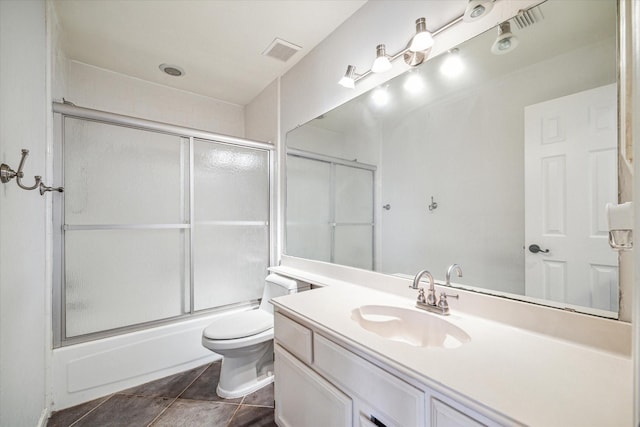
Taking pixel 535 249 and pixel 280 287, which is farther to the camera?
pixel 280 287

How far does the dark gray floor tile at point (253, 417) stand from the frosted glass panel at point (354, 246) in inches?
39.0

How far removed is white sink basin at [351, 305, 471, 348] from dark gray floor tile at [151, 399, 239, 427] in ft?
3.53

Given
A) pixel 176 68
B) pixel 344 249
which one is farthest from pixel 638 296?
pixel 176 68

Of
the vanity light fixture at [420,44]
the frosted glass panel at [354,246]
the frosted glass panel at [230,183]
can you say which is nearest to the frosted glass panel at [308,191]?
the frosted glass panel at [354,246]

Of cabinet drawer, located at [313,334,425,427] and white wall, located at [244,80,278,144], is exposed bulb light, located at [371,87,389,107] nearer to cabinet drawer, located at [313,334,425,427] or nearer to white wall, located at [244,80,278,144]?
white wall, located at [244,80,278,144]

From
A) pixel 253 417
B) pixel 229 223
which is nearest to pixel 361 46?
pixel 229 223

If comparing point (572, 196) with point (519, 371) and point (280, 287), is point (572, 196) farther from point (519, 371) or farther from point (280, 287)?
point (280, 287)

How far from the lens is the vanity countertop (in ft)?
1.79

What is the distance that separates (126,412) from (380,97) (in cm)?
243

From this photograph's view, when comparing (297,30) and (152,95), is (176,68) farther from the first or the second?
(297,30)

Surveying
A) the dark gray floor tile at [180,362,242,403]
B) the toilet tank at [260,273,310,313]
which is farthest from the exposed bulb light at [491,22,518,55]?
the dark gray floor tile at [180,362,242,403]

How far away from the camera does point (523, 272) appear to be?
3.26 ft

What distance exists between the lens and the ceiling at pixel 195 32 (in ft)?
5.39

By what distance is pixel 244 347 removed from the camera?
1654 mm
